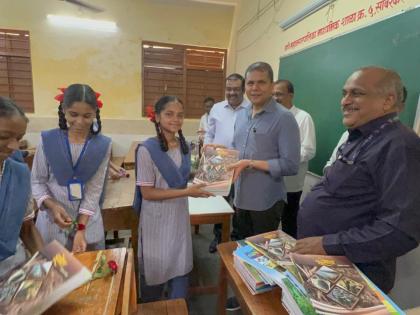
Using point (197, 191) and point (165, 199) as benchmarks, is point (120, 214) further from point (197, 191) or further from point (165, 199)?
point (197, 191)

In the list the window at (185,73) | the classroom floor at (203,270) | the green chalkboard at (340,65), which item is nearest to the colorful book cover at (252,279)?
the classroom floor at (203,270)

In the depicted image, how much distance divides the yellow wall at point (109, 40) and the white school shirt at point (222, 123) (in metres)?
2.97

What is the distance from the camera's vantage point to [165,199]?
4.88ft

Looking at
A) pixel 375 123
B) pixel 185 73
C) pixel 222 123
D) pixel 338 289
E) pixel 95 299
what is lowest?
pixel 95 299

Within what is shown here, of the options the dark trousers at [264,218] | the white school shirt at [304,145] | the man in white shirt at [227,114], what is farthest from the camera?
the man in white shirt at [227,114]

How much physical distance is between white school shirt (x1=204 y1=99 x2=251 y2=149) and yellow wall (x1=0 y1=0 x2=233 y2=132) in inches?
117

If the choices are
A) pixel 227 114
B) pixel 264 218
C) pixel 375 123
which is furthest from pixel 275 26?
pixel 375 123

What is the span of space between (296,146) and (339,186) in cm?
64

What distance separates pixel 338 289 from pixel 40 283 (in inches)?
33.2

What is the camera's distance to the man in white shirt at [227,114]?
276 centimetres

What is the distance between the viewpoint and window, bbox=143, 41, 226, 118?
5367 millimetres

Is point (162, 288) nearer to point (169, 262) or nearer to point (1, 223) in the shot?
point (169, 262)

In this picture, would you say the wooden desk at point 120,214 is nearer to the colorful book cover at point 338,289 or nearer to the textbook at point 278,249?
the textbook at point 278,249

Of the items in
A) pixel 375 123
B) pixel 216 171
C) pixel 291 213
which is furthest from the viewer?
pixel 291 213
